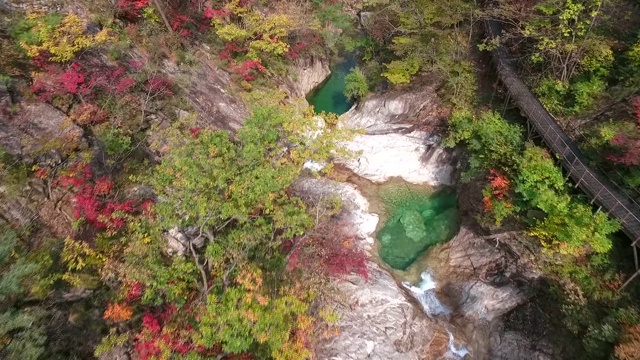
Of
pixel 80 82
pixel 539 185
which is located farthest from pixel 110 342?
pixel 539 185

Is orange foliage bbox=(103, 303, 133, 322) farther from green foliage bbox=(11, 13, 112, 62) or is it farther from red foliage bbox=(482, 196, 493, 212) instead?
red foliage bbox=(482, 196, 493, 212)

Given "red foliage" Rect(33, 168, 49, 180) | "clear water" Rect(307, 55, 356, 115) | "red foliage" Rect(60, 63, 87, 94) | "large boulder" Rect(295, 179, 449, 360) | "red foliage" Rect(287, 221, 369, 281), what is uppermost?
"red foliage" Rect(60, 63, 87, 94)

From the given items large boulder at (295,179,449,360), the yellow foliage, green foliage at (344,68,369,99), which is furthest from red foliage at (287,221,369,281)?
the yellow foliage

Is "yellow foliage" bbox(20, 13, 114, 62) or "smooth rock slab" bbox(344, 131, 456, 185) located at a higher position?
"yellow foliage" bbox(20, 13, 114, 62)

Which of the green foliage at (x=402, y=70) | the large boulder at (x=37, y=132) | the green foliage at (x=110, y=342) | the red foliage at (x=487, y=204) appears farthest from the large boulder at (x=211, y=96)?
the red foliage at (x=487, y=204)

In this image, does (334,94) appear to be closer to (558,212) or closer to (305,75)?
(305,75)

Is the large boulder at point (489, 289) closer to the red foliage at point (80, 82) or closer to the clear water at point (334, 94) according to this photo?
the clear water at point (334, 94)
